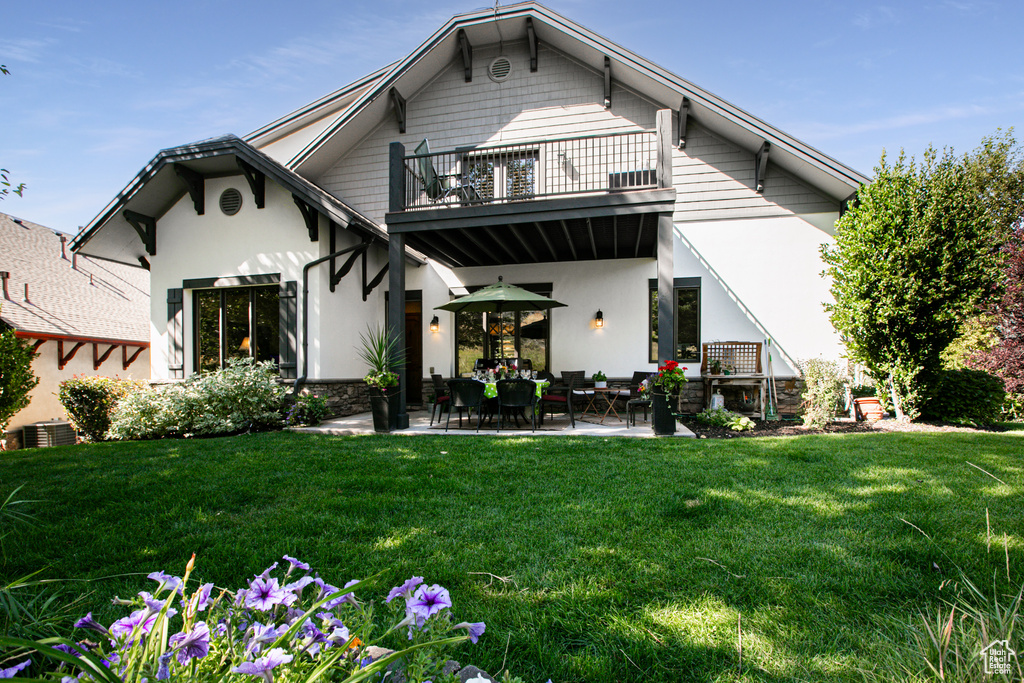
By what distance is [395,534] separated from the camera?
299 centimetres

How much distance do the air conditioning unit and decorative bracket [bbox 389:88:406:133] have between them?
10.4 metres

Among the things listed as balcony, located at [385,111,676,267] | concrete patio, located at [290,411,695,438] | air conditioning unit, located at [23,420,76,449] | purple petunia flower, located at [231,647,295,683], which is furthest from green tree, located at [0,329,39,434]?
purple petunia flower, located at [231,647,295,683]

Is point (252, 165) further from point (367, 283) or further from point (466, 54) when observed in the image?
point (466, 54)

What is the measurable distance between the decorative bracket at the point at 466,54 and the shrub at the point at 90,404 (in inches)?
370

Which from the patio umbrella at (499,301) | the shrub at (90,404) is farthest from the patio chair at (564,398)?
the shrub at (90,404)

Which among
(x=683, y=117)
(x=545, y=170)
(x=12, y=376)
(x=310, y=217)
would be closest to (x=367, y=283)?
(x=310, y=217)

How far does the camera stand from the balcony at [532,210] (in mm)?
7031

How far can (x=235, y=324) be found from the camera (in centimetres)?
914

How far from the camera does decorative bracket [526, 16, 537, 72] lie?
1002cm

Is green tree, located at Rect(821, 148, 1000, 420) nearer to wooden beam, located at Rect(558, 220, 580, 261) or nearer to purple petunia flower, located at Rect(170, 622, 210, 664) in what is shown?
wooden beam, located at Rect(558, 220, 580, 261)

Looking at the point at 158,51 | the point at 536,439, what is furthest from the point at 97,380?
the point at 536,439

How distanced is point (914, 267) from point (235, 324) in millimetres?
11260

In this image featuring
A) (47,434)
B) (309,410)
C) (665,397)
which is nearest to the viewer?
(665,397)

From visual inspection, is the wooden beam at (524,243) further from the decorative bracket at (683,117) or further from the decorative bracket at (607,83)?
the decorative bracket at (683,117)
